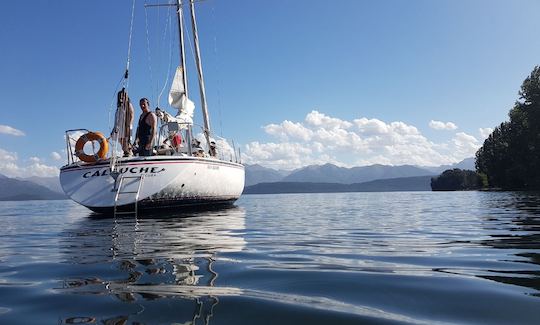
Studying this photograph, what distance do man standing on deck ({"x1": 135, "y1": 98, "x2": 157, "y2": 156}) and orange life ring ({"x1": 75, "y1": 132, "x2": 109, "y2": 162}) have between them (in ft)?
3.97

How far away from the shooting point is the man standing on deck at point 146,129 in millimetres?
14898

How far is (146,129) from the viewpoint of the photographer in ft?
49.6

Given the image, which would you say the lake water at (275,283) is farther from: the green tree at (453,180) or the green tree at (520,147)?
the green tree at (453,180)

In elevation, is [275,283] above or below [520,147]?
below

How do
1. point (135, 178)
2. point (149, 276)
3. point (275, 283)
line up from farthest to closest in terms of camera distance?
1. point (135, 178)
2. point (149, 276)
3. point (275, 283)

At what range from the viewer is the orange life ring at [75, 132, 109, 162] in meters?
14.5

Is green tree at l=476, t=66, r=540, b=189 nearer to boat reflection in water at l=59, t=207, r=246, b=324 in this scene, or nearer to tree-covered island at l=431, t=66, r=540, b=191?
tree-covered island at l=431, t=66, r=540, b=191

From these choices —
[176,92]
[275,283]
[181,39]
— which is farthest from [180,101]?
[275,283]

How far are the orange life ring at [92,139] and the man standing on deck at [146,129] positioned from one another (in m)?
1.21

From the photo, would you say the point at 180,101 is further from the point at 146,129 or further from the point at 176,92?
the point at 146,129

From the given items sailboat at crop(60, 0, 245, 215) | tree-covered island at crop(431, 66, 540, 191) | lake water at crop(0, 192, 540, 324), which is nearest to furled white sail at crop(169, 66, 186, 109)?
sailboat at crop(60, 0, 245, 215)

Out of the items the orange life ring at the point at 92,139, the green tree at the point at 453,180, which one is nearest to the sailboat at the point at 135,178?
the orange life ring at the point at 92,139

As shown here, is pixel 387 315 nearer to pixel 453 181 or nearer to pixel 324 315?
pixel 324 315

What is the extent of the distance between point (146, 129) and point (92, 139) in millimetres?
1957
